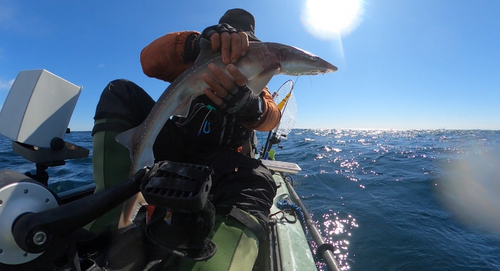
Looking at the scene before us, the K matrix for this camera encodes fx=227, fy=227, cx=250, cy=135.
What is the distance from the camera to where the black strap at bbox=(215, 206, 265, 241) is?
189 centimetres

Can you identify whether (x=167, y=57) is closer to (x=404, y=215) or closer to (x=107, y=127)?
(x=107, y=127)

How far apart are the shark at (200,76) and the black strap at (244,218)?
0.85m

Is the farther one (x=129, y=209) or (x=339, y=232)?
(x=339, y=232)

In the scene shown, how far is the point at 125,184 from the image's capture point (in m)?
1.15

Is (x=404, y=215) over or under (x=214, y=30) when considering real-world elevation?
under

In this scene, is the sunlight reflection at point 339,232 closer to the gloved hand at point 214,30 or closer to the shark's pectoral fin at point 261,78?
the shark's pectoral fin at point 261,78

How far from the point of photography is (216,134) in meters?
2.93

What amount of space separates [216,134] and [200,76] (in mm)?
836

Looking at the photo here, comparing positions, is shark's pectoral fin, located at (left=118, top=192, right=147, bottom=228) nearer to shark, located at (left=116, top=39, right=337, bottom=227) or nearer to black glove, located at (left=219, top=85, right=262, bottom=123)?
shark, located at (left=116, top=39, right=337, bottom=227)

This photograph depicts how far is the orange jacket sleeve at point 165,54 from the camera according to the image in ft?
8.83

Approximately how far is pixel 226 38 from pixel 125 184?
169 cm

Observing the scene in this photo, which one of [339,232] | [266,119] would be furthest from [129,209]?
[339,232]

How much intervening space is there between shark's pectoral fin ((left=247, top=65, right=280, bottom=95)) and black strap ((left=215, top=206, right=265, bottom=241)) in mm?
1305

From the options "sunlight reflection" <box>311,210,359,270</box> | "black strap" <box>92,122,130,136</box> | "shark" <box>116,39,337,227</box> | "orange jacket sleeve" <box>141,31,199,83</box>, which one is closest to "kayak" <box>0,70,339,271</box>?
"black strap" <box>92,122,130,136</box>
